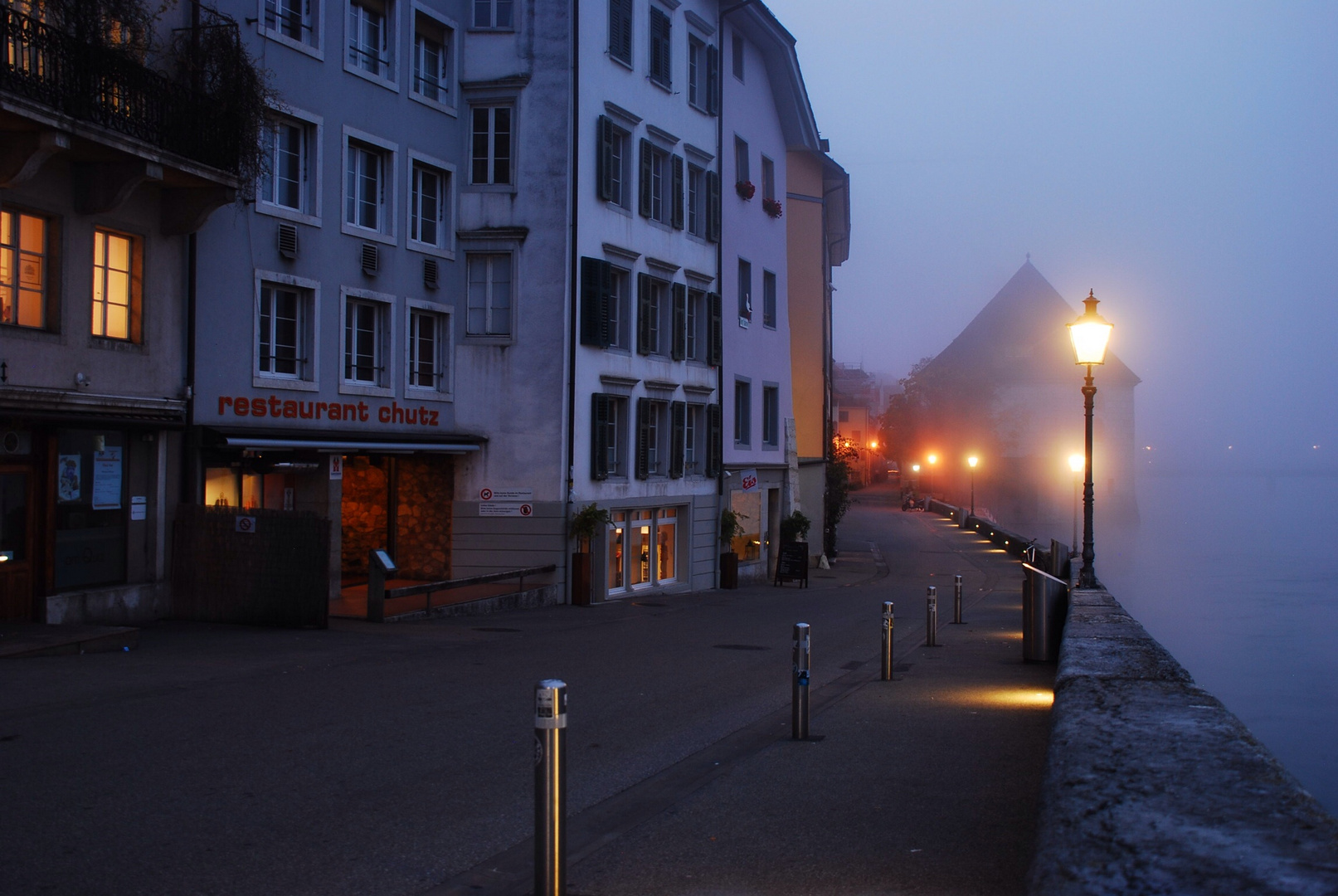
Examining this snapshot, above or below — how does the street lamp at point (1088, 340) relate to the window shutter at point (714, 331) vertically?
below

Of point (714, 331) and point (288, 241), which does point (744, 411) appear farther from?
point (288, 241)

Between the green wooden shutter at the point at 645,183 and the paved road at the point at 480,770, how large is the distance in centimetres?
1561

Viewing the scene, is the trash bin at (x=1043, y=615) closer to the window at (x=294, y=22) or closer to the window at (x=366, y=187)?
the window at (x=366, y=187)

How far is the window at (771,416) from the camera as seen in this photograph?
38.3m

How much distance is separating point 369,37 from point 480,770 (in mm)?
18187

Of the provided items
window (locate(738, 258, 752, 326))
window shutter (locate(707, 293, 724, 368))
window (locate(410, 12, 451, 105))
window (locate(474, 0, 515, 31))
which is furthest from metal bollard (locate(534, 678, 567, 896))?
window (locate(738, 258, 752, 326))

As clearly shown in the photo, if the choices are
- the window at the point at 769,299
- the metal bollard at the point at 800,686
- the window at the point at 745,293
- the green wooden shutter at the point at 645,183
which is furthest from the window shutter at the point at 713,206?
the metal bollard at the point at 800,686

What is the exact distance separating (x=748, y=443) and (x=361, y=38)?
18.0m

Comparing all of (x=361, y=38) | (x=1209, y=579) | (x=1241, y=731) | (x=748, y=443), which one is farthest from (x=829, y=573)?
(x=1209, y=579)

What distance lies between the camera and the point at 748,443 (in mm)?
36906

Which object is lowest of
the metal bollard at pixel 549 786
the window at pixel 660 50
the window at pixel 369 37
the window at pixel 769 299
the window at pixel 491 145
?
the metal bollard at pixel 549 786

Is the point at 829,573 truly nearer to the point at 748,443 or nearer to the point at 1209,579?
the point at 748,443

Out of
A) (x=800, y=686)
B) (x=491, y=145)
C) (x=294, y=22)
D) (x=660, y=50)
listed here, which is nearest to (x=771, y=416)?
(x=660, y=50)

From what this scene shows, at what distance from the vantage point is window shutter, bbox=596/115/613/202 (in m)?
27.2
